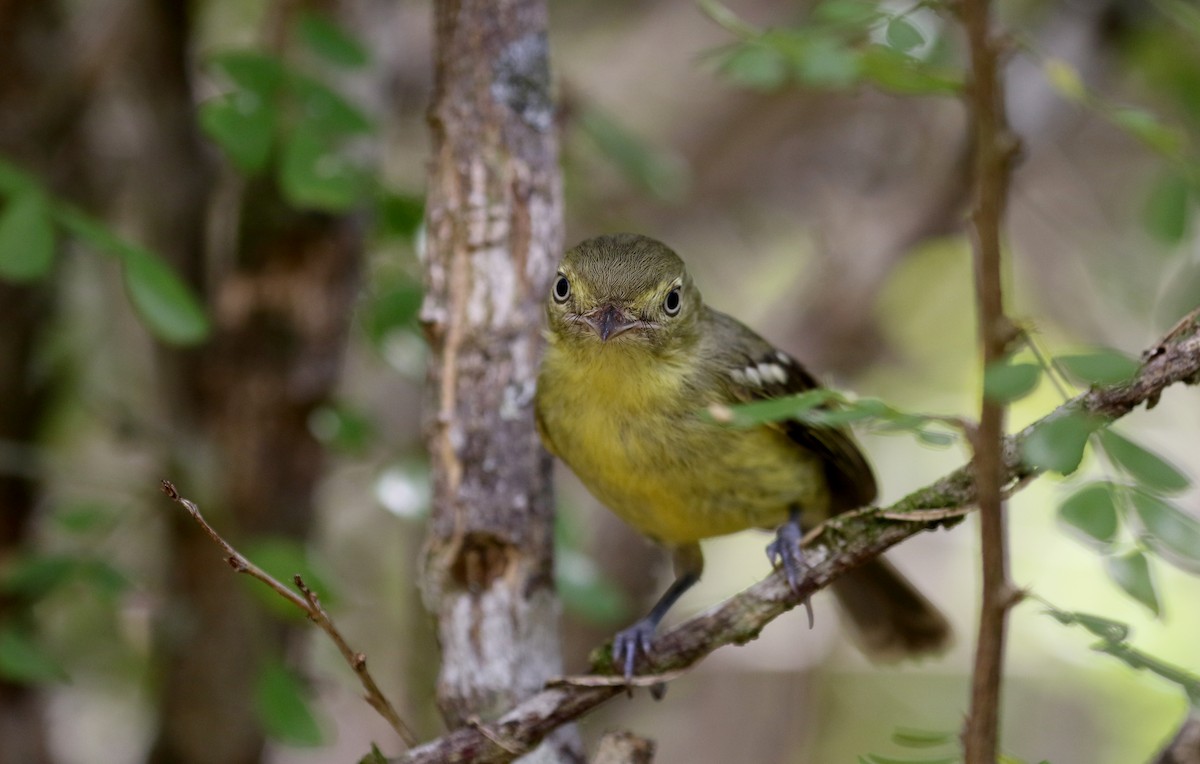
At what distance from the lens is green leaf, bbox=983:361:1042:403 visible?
170 cm

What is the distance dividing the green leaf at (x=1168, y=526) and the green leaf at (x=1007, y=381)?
1.62ft

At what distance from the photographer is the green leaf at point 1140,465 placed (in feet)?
6.80

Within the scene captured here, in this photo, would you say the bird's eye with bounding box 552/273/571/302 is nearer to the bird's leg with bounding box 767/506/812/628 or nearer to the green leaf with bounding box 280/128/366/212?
the green leaf with bounding box 280/128/366/212

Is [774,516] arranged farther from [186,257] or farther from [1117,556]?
[186,257]

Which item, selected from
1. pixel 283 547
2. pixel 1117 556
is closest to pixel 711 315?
→ pixel 283 547

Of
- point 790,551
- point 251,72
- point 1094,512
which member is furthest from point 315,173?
point 1094,512

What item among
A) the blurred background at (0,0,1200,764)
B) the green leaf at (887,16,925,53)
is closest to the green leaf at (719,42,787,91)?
the blurred background at (0,0,1200,764)

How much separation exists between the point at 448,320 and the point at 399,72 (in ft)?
8.65

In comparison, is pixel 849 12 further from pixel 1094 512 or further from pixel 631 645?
pixel 631 645

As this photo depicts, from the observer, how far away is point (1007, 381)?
171 centimetres

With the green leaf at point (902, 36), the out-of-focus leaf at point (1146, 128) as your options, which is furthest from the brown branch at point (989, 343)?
the out-of-focus leaf at point (1146, 128)

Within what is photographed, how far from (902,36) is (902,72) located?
44 cm

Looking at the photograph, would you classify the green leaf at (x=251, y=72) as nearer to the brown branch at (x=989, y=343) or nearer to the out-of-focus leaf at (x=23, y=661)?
the out-of-focus leaf at (x=23, y=661)

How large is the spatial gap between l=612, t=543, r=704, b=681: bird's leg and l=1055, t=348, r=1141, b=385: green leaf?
1.26 metres
